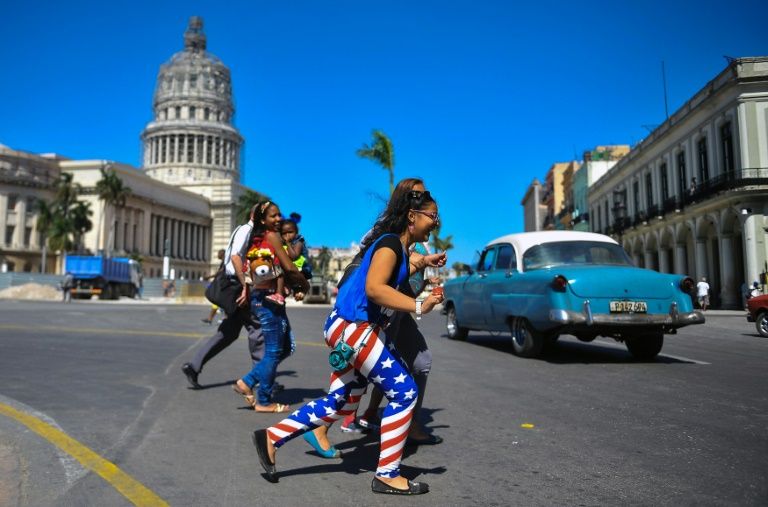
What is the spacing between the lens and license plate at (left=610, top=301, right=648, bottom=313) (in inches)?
290

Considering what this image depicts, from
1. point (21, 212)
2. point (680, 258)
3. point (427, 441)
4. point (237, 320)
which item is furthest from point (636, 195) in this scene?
point (21, 212)

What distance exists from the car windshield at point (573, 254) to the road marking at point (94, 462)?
20.1 ft

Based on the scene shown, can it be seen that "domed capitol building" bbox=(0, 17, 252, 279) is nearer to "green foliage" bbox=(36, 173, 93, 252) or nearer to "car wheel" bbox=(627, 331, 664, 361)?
"green foliage" bbox=(36, 173, 93, 252)

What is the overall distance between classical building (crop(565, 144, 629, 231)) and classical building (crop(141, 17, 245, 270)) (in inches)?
2782

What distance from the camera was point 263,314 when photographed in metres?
5.04

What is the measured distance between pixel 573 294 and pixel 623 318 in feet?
2.09

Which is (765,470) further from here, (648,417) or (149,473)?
(149,473)

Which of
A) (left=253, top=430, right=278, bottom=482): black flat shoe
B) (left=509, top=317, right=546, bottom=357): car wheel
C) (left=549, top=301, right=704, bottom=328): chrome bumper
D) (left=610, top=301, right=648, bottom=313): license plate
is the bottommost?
(left=253, top=430, right=278, bottom=482): black flat shoe

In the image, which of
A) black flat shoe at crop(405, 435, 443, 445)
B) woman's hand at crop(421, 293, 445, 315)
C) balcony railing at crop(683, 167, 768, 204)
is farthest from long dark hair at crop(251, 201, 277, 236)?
balcony railing at crop(683, 167, 768, 204)

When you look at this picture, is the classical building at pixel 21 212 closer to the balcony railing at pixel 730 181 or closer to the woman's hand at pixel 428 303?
the balcony railing at pixel 730 181

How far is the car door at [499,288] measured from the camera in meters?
8.79

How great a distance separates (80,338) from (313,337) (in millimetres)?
4451

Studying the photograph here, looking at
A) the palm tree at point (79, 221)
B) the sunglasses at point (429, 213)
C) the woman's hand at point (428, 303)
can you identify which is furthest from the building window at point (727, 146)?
the palm tree at point (79, 221)

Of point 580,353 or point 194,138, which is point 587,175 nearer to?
point 580,353
